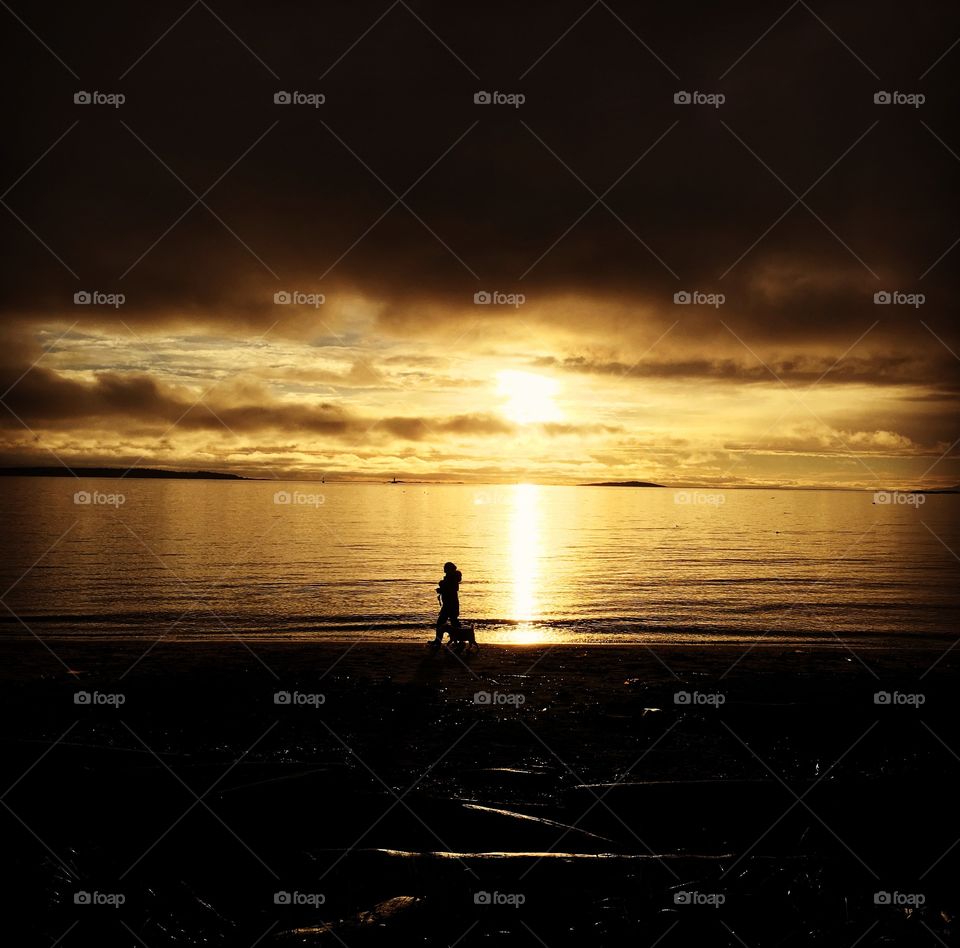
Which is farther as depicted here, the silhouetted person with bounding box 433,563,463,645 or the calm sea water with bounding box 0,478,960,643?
the calm sea water with bounding box 0,478,960,643

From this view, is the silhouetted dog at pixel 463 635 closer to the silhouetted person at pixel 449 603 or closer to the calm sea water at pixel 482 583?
the silhouetted person at pixel 449 603

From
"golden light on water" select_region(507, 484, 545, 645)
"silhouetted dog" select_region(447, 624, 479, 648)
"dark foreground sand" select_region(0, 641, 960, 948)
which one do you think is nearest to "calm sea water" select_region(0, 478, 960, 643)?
"golden light on water" select_region(507, 484, 545, 645)

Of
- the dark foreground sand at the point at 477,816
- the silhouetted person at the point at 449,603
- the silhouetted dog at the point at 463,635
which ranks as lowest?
the dark foreground sand at the point at 477,816

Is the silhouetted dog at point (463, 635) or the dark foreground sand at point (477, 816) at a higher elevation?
the silhouetted dog at point (463, 635)

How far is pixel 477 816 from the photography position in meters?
8.99

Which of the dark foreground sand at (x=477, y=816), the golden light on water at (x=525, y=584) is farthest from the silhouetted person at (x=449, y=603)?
the dark foreground sand at (x=477, y=816)

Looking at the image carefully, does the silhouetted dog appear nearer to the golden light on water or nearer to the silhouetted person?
the silhouetted person

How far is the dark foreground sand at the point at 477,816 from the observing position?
7043 mm

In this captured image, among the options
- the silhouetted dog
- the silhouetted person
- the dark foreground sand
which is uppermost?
the silhouetted person

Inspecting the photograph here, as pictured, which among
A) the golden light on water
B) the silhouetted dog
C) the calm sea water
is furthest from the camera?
the calm sea water

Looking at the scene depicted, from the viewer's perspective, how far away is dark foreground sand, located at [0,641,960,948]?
23.1 feet

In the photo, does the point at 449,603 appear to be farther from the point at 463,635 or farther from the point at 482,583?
the point at 482,583

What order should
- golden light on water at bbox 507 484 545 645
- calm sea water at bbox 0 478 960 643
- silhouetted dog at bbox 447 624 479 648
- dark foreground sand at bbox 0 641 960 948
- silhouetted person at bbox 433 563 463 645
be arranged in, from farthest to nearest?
calm sea water at bbox 0 478 960 643
golden light on water at bbox 507 484 545 645
silhouetted person at bbox 433 563 463 645
silhouetted dog at bbox 447 624 479 648
dark foreground sand at bbox 0 641 960 948

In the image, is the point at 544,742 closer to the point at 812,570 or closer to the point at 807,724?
the point at 807,724
